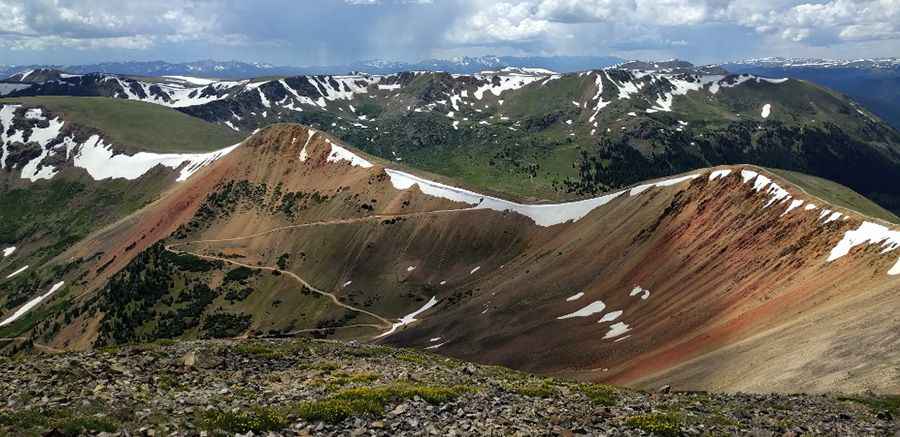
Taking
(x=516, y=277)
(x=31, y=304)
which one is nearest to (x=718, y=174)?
(x=516, y=277)

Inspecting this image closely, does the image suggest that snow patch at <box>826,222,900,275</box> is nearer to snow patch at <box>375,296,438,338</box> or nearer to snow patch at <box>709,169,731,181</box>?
snow patch at <box>709,169,731,181</box>

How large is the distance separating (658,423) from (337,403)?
14017 mm

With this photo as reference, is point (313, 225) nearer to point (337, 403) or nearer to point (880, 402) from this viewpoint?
point (337, 403)

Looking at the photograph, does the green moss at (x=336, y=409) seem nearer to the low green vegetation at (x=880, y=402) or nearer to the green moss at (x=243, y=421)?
the green moss at (x=243, y=421)

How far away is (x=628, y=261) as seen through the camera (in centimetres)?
10012

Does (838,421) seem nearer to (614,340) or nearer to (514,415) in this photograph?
(514,415)

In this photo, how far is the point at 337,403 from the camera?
86.9 feet

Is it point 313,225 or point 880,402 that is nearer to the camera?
point 880,402

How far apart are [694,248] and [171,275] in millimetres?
126413

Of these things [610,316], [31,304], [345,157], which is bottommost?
[31,304]

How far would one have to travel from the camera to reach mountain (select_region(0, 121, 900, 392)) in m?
57.3

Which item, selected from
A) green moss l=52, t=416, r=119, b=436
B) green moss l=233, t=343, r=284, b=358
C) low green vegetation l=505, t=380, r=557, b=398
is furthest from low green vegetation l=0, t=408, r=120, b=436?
low green vegetation l=505, t=380, r=557, b=398

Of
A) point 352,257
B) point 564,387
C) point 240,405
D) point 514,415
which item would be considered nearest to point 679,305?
point 564,387

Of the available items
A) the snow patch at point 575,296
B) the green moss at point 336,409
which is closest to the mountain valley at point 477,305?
the green moss at point 336,409
